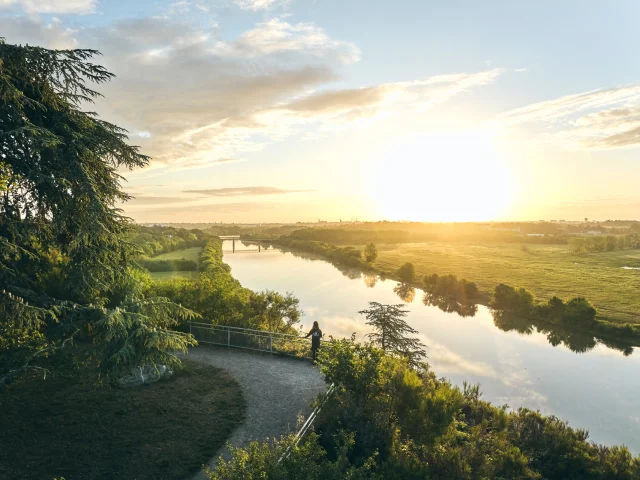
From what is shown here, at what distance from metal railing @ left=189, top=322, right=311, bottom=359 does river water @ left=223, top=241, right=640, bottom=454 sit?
34.3 feet

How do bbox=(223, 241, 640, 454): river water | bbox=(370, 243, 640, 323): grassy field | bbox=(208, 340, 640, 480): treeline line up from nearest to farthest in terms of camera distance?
bbox=(208, 340, 640, 480): treeline → bbox=(223, 241, 640, 454): river water → bbox=(370, 243, 640, 323): grassy field

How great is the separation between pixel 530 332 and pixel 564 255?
61368 millimetres

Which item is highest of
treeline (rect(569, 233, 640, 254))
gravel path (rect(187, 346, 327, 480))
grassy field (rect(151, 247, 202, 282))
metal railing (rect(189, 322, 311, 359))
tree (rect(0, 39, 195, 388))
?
tree (rect(0, 39, 195, 388))

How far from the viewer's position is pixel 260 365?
48.0 feet

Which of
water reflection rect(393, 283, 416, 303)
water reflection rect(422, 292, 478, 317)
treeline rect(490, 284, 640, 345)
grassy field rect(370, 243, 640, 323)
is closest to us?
treeline rect(490, 284, 640, 345)

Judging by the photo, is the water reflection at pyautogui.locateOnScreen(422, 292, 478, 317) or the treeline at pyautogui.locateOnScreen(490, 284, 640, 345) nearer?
the treeline at pyautogui.locateOnScreen(490, 284, 640, 345)

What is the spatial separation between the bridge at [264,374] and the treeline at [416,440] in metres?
0.87

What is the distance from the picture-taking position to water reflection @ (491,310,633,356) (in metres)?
29.2

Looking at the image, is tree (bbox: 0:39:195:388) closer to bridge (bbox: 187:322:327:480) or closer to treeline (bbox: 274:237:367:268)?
bridge (bbox: 187:322:327:480)

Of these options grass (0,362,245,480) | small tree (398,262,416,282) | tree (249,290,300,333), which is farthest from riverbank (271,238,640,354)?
grass (0,362,245,480)

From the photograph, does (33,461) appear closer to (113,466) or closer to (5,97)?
(113,466)

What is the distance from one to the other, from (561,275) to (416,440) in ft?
186

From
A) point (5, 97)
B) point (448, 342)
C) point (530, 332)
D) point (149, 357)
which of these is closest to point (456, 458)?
point (149, 357)

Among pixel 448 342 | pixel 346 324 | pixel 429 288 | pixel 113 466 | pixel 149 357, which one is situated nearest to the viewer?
pixel 113 466
